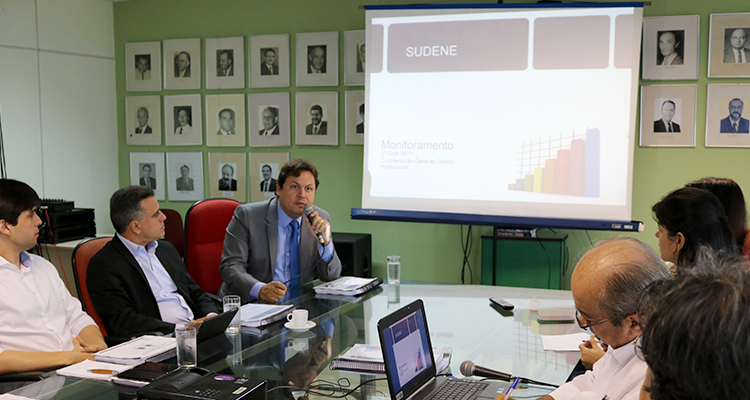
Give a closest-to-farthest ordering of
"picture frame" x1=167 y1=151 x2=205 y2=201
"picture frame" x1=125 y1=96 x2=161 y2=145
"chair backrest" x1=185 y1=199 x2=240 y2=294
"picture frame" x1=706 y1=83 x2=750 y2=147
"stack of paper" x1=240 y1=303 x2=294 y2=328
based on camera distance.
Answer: "stack of paper" x1=240 y1=303 x2=294 y2=328
"chair backrest" x1=185 y1=199 x2=240 y2=294
"picture frame" x1=706 y1=83 x2=750 y2=147
"picture frame" x1=167 y1=151 x2=205 y2=201
"picture frame" x1=125 y1=96 x2=161 y2=145

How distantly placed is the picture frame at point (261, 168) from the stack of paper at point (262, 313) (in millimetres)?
2844

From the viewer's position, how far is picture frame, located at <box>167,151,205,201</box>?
552 centimetres

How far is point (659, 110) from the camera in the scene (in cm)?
431

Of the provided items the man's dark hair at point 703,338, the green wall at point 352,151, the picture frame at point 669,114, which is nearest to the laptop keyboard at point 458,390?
the man's dark hair at point 703,338

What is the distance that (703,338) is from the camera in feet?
2.31

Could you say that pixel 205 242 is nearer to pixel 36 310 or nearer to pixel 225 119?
pixel 36 310

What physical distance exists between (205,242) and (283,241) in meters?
0.49

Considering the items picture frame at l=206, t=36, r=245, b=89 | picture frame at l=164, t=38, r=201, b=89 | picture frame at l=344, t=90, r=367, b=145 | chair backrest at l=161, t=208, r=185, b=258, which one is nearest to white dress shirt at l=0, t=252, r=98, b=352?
chair backrest at l=161, t=208, r=185, b=258

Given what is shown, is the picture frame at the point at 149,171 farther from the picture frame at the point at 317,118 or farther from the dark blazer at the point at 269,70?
the picture frame at the point at 317,118

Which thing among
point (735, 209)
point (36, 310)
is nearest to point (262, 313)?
point (36, 310)

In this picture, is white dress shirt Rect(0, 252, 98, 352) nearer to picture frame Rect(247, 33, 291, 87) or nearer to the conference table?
the conference table

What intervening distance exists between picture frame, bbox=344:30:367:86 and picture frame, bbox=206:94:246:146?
3.41 ft

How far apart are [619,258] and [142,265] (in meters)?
2.13

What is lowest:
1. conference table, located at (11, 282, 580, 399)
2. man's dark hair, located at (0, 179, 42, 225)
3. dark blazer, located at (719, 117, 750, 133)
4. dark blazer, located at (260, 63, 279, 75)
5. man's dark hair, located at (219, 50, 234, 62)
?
conference table, located at (11, 282, 580, 399)
